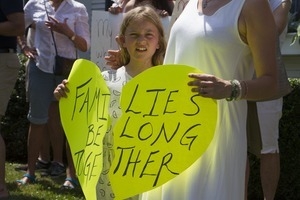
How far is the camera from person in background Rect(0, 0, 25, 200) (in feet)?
15.7

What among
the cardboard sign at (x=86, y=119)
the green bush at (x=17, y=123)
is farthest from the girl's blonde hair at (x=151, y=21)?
the green bush at (x=17, y=123)

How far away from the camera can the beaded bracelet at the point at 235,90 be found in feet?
7.40

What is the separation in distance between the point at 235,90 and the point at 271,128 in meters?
2.25

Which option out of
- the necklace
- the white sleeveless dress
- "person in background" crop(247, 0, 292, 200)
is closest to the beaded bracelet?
the white sleeveless dress

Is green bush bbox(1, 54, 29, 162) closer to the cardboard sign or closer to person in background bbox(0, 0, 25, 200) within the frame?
person in background bbox(0, 0, 25, 200)

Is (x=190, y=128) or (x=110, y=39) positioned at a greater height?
(x=190, y=128)

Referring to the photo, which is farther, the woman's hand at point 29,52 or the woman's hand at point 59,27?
the woman's hand at point 29,52

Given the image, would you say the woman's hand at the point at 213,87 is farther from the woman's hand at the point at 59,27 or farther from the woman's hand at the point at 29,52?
the woman's hand at the point at 29,52

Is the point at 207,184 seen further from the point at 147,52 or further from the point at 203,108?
the point at 147,52

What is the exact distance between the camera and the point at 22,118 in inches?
302

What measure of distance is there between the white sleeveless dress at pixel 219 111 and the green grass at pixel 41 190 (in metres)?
3.24

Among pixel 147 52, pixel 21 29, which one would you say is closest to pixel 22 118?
pixel 21 29

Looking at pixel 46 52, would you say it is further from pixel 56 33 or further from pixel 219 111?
pixel 219 111

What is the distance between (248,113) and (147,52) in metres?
0.59
